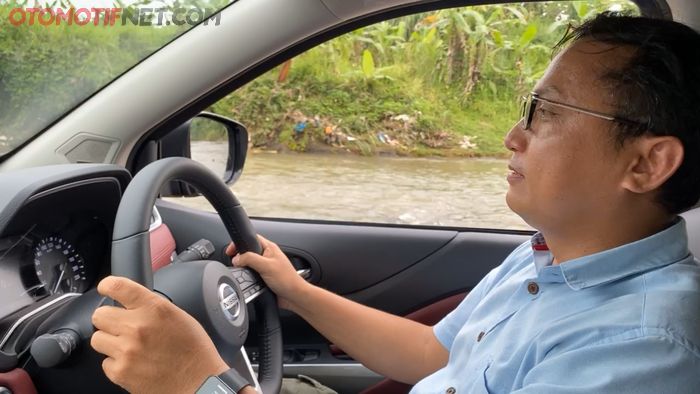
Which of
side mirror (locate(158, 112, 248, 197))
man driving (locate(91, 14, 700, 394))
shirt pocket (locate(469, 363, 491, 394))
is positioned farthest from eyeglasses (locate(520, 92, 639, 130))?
side mirror (locate(158, 112, 248, 197))

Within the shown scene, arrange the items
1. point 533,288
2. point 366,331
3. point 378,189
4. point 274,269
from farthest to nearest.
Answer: point 378,189 → point 366,331 → point 274,269 → point 533,288

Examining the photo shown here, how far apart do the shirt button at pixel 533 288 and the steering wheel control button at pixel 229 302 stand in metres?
0.58

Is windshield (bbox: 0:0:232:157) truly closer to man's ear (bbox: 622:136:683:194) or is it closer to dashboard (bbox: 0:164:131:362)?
dashboard (bbox: 0:164:131:362)

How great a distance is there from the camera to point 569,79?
140cm

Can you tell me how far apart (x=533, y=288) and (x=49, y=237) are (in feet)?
3.41

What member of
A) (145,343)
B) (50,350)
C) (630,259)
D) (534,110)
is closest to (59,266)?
(50,350)

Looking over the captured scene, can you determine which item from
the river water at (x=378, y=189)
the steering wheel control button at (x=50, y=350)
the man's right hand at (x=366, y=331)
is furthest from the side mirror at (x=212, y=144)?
the steering wheel control button at (x=50, y=350)

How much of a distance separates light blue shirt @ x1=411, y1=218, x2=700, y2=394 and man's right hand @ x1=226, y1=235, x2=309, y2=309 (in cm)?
41

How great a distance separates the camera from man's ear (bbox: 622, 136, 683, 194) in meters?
1.28

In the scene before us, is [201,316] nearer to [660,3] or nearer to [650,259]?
[650,259]

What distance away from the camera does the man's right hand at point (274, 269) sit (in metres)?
1.69

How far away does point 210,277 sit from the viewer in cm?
144

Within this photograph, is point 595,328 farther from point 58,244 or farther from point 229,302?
point 58,244

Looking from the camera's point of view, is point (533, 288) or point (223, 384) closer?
point (223, 384)
